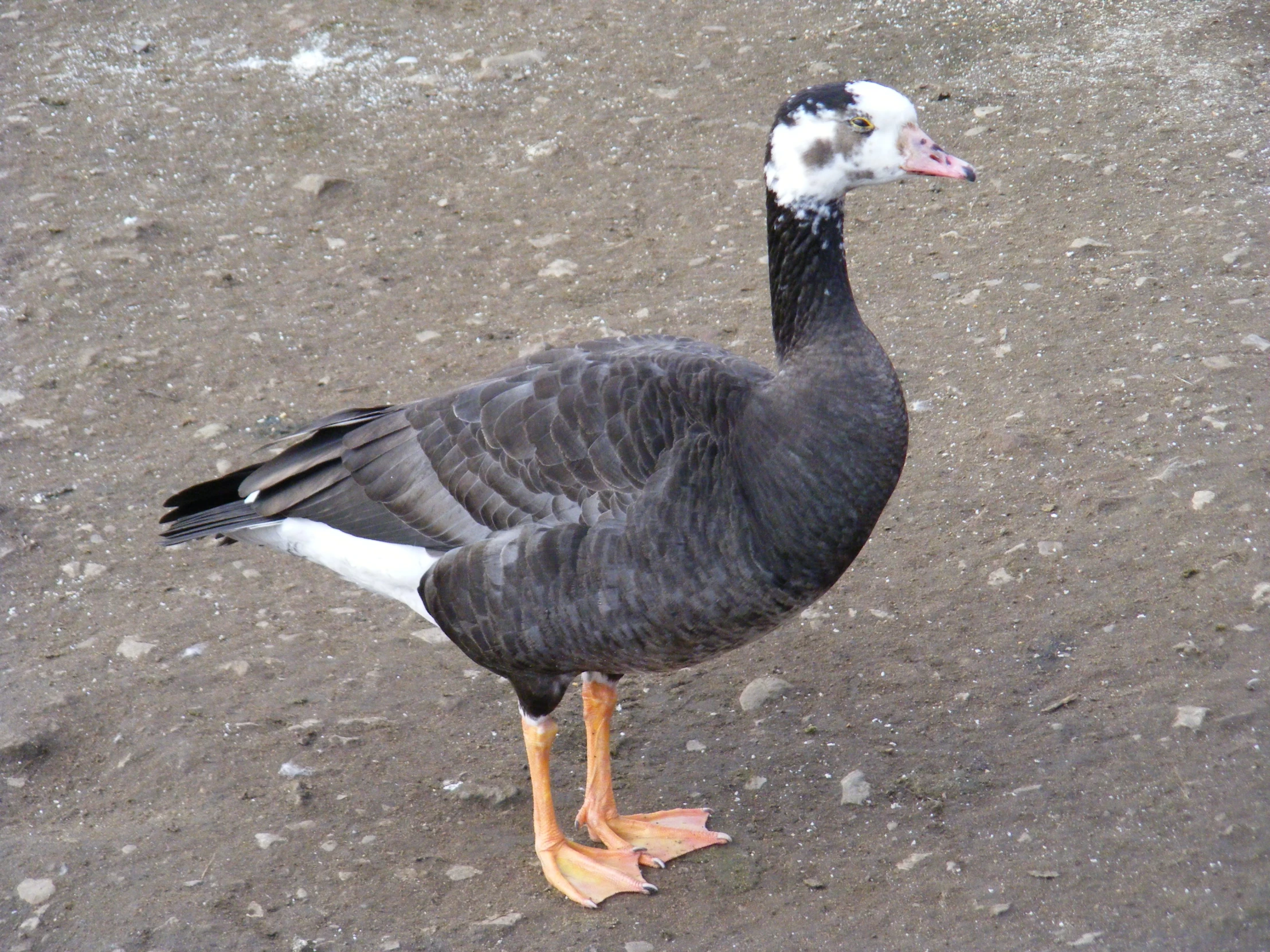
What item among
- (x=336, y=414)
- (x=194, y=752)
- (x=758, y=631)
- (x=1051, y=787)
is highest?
(x=336, y=414)

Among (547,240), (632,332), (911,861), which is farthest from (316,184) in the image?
(911,861)

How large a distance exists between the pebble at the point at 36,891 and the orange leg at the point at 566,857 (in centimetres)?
156

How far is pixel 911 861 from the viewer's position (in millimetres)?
4059

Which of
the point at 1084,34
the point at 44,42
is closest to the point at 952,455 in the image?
the point at 1084,34

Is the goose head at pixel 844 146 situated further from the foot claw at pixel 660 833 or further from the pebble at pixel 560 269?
the pebble at pixel 560 269

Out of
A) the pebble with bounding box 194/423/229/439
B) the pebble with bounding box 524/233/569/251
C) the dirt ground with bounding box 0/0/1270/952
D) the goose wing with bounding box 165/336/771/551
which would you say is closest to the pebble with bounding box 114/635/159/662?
the dirt ground with bounding box 0/0/1270/952

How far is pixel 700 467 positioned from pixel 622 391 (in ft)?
1.30

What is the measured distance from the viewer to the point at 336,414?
15.7 feet

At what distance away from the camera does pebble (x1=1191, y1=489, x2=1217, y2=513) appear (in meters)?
5.18

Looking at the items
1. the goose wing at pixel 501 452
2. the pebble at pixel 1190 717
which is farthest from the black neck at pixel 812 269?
the pebble at pixel 1190 717

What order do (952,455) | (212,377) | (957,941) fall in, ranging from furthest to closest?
1. (212,377)
2. (952,455)
3. (957,941)

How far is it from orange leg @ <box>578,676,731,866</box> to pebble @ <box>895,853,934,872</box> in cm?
59

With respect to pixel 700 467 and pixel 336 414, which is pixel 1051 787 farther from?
pixel 336 414

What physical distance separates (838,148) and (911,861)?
7.38 ft
